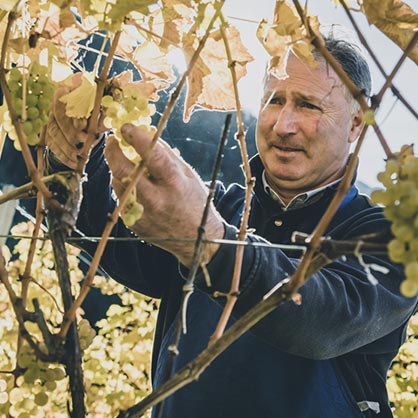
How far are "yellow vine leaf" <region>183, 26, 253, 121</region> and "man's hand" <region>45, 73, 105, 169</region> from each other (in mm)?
142

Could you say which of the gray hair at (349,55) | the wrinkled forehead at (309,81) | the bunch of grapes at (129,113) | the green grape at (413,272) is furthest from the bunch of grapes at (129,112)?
the gray hair at (349,55)

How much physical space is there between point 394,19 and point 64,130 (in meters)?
0.45

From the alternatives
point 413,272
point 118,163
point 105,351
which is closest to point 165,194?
point 118,163

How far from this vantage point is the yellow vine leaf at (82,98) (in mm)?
861

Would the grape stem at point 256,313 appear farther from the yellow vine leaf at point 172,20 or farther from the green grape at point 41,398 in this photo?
the yellow vine leaf at point 172,20

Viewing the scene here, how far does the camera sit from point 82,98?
87 centimetres

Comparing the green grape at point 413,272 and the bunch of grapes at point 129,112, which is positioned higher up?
the bunch of grapes at point 129,112

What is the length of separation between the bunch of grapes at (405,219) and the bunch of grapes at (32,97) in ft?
1.28

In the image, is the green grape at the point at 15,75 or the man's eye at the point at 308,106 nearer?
the green grape at the point at 15,75

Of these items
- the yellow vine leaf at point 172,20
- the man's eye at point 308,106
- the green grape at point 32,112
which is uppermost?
the man's eye at point 308,106

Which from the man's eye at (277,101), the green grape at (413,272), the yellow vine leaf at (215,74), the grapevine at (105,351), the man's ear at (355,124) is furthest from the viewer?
the grapevine at (105,351)

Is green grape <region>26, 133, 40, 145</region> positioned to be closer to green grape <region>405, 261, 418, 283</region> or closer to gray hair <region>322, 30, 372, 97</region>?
green grape <region>405, 261, 418, 283</region>

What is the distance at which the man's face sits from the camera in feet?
5.45

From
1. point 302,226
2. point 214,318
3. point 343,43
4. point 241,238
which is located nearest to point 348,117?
point 343,43
